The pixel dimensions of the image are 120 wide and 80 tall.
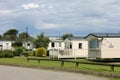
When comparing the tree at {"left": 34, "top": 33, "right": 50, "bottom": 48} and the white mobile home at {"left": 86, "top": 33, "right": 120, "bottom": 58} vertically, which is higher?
the tree at {"left": 34, "top": 33, "right": 50, "bottom": 48}

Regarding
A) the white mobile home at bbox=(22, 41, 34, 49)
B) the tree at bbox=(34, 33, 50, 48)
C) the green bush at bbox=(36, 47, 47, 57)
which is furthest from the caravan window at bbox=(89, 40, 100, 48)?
the white mobile home at bbox=(22, 41, 34, 49)

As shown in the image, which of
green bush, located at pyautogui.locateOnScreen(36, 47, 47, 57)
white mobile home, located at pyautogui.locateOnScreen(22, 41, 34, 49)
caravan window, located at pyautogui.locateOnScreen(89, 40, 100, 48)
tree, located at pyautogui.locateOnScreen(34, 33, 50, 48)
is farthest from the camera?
white mobile home, located at pyautogui.locateOnScreen(22, 41, 34, 49)

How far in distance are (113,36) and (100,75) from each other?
23367 millimetres

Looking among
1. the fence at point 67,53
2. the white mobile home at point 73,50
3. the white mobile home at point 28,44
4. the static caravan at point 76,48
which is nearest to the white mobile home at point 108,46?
the fence at point 67,53

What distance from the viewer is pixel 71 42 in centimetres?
6400

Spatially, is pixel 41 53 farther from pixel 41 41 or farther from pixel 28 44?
pixel 28 44

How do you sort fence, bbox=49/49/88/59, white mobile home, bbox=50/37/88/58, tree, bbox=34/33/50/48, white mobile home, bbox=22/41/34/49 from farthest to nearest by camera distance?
white mobile home, bbox=22/41/34/49 < tree, bbox=34/33/50/48 < white mobile home, bbox=50/37/88/58 < fence, bbox=49/49/88/59

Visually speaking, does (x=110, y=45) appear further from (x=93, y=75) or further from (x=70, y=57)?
(x=93, y=75)

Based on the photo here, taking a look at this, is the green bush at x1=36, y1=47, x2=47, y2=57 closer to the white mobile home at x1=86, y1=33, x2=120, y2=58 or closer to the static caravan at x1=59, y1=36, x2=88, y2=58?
the static caravan at x1=59, y1=36, x2=88, y2=58

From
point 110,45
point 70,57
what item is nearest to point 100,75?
point 110,45

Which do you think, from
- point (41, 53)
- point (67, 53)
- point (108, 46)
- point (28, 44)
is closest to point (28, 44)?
point (28, 44)

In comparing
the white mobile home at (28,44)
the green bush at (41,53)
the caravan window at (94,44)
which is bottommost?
the green bush at (41,53)

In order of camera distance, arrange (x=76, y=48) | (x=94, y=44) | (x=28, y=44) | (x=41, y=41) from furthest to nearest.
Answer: (x=28, y=44) < (x=41, y=41) < (x=76, y=48) < (x=94, y=44)

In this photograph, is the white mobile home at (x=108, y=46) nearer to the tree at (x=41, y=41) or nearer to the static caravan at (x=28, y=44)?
the tree at (x=41, y=41)
